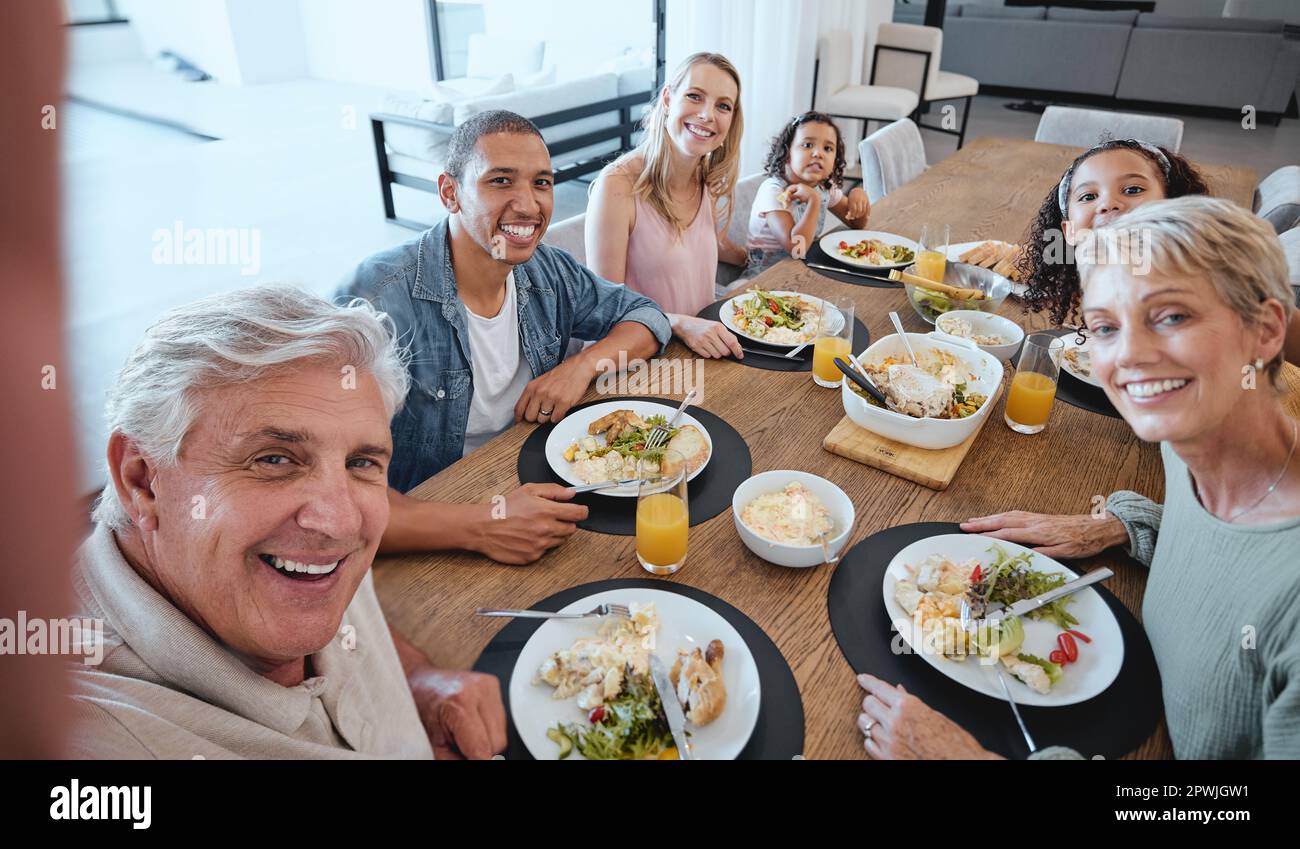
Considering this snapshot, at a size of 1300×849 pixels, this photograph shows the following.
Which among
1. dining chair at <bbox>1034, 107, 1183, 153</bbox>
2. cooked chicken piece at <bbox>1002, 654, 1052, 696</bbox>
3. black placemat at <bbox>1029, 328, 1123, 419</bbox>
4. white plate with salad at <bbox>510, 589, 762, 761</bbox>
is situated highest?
dining chair at <bbox>1034, 107, 1183, 153</bbox>

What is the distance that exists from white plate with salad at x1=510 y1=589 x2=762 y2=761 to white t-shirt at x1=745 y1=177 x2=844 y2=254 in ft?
6.71

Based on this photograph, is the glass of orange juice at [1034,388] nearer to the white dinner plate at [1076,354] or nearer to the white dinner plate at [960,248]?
the white dinner plate at [1076,354]

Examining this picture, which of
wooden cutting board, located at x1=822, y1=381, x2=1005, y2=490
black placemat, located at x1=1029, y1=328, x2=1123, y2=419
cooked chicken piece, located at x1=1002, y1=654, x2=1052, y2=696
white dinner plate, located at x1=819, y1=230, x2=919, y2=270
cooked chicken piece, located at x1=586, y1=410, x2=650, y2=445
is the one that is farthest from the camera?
white dinner plate, located at x1=819, y1=230, x2=919, y2=270

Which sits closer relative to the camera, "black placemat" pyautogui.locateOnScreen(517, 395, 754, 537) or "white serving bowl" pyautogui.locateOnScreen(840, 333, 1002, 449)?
"black placemat" pyautogui.locateOnScreen(517, 395, 754, 537)

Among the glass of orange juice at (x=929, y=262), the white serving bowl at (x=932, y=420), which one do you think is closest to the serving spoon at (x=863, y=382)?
the white serving bowl at (x=932, y=420)

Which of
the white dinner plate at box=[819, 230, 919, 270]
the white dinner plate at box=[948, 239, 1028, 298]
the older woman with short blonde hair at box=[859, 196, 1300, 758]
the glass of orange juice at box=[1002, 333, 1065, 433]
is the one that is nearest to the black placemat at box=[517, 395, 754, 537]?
the older woman with short blonde hair at box=[859, 196, 1300, 758]

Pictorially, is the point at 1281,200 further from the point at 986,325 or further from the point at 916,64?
the point at 916,64

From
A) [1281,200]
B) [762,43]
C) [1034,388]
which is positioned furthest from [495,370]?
[762,43]

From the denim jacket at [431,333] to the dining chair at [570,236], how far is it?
446 millimetres

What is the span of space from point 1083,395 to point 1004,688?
99 cm

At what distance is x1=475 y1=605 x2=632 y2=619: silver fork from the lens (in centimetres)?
102

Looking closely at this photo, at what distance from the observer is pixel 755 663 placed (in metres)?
0.97

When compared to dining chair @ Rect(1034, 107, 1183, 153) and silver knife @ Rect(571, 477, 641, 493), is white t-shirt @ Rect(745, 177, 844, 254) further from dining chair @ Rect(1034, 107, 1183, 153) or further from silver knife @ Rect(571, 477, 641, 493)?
dining chair @ Rect(1034, 107, 1183, 153)
